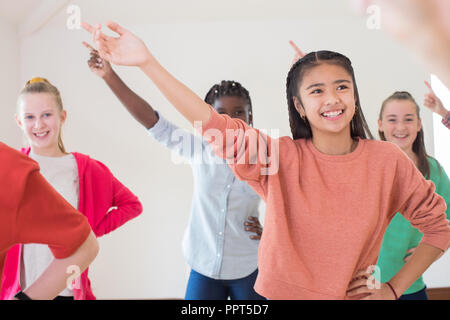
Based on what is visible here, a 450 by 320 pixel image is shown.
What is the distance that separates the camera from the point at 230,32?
113 centimetres

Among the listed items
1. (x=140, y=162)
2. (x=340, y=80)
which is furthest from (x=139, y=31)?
(x=340, y=80)

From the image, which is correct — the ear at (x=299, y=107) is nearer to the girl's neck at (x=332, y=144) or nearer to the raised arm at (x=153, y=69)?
the girl's neck at (x=332, y=144)

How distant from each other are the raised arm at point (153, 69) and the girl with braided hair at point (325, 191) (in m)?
0.07

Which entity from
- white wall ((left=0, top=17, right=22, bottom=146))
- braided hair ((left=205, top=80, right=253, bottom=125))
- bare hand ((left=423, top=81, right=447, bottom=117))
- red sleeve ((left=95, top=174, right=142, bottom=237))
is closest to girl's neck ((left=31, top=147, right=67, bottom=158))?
red sleeve ((left=95, top=174, right=142, bottom=237))

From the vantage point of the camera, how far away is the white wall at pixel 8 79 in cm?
111

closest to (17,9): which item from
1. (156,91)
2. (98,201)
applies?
(156,91)

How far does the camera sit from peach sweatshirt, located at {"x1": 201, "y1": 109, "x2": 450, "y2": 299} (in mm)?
624

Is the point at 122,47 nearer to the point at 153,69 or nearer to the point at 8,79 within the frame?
the point at 153,69

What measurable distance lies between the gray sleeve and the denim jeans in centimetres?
30

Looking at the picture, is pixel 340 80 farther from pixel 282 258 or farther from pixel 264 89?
pixel 264 89

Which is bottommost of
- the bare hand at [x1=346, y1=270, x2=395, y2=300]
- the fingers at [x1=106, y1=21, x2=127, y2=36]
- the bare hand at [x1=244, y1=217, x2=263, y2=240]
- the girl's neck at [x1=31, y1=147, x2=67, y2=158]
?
the bare hand at [x1=346, y1=270, x2=395, y2=300]

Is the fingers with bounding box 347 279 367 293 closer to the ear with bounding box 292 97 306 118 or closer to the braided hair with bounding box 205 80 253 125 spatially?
the ear with bounding box 292 97 306 118

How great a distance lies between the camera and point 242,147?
592 millimetres

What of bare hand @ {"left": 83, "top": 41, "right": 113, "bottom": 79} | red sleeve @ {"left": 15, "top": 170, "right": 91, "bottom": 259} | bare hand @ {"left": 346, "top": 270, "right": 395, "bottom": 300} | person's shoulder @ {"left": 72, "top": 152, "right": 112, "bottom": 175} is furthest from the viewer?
person's shoulder @ {"left": 72, "top": 152, "right": 112, "bottom": 175}
